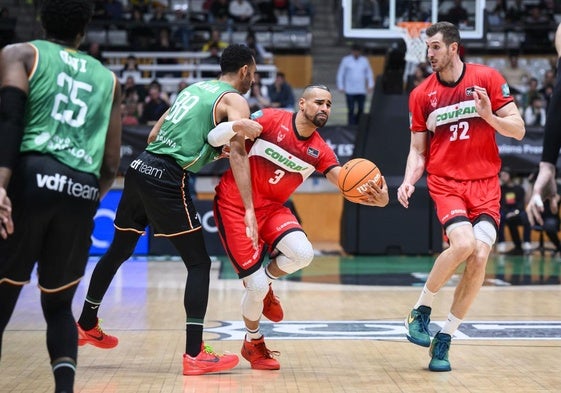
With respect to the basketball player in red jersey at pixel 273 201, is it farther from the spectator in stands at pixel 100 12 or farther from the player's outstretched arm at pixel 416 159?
the spectator in stands at pixel 100 12

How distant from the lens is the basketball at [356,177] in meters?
6.83

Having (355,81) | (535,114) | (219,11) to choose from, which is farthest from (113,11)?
(535,114)

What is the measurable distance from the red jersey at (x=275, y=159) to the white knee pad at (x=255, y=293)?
0.56m

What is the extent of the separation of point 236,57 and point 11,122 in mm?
2714

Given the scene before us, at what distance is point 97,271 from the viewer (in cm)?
701

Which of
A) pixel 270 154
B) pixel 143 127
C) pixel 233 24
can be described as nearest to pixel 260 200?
pixel 270 154

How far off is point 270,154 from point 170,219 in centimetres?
92

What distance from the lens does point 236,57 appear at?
6805 millimetres

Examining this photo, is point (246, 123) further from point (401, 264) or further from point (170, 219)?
point (401, 264)

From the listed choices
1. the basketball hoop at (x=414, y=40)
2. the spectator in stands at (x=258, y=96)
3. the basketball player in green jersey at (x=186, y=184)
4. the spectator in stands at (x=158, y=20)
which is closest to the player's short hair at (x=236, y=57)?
the basketball player in green jersey at (x=186, y=184)

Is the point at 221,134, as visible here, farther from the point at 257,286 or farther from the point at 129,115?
the point at 129,115

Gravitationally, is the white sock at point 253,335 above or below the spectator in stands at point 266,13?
below

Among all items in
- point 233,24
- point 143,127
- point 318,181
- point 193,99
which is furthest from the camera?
point 233,24

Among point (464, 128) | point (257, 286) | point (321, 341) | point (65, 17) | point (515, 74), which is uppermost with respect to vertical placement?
point (65, 17)
